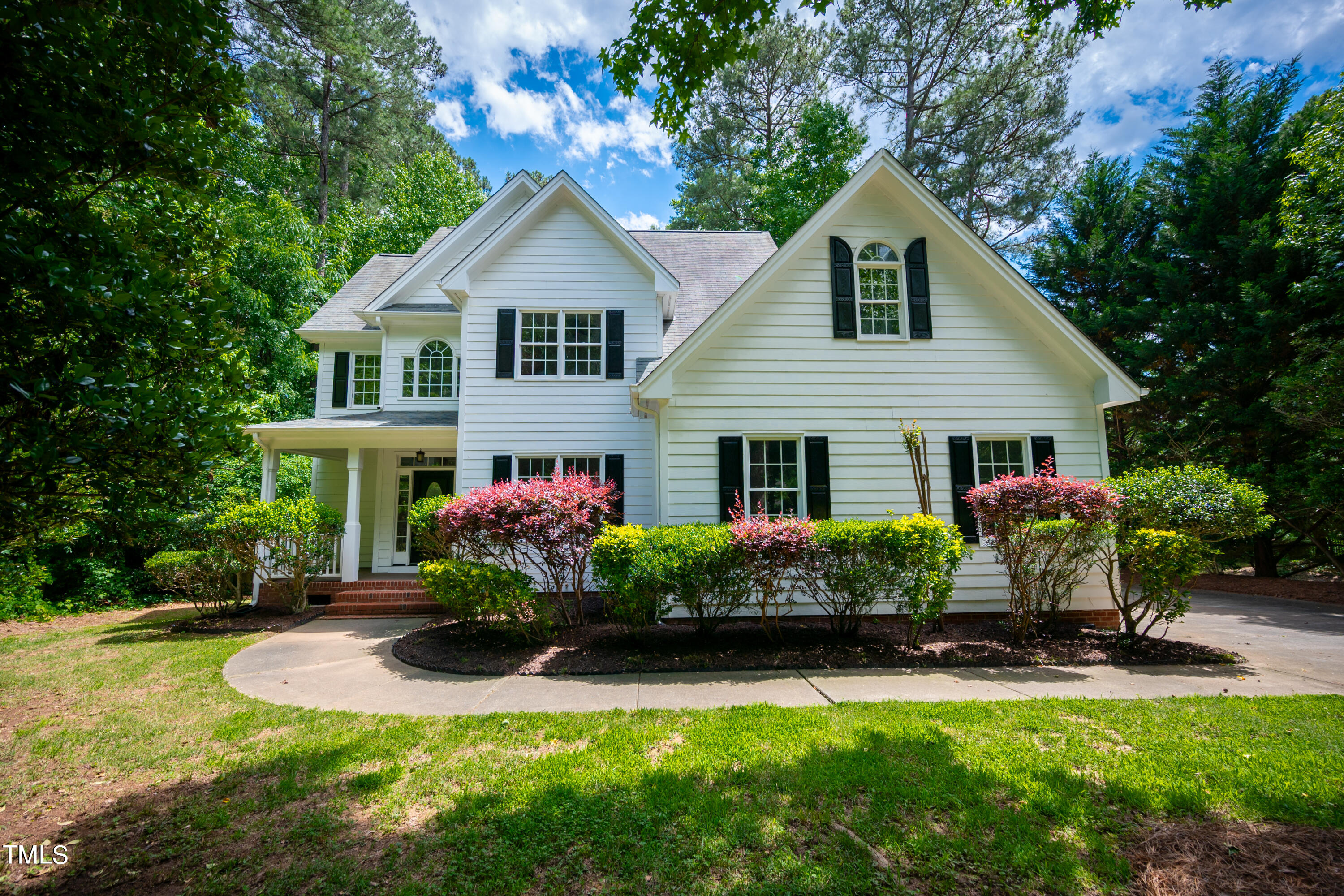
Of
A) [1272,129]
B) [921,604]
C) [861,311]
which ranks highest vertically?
[1272,129]

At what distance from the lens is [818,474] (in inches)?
346

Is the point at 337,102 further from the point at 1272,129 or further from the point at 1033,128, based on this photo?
the point at 1272,129

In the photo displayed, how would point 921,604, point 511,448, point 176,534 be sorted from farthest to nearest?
point 176,534, point 511,448, point 921,604

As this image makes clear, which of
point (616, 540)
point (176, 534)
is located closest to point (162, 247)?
point (616, 540)

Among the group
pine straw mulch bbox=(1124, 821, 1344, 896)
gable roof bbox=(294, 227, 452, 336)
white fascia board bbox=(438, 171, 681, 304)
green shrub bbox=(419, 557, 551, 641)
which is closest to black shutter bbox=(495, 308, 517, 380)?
white fascia board bbox=(438, 171, 681, 304)

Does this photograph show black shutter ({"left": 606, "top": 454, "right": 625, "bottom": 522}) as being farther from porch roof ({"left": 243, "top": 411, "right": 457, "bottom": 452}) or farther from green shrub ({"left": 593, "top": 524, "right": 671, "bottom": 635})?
green shrub ({"left": 593, "top": 524, "right": 671, "bottom": 635})

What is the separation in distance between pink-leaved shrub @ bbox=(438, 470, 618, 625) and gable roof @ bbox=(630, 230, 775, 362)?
431 centimetres

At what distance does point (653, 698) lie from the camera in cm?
541

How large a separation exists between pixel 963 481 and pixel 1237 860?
6.37 metres

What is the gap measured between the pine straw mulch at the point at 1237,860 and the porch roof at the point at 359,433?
10746 mm

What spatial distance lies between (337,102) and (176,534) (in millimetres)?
21577

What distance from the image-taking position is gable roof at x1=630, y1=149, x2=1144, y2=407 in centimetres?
870

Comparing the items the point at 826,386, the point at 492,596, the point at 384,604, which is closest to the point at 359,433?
the point at 384,604

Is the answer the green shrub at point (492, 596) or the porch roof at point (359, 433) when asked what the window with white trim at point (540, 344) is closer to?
the porch roof at point (359, 433)
